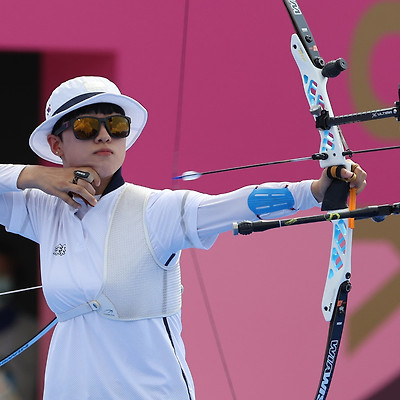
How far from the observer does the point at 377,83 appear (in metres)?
3.38

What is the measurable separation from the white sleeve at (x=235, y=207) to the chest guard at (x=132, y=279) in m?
0.14

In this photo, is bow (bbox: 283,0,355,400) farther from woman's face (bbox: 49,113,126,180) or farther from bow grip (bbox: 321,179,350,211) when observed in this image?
woman's face (bbox: 49,113,126,180)

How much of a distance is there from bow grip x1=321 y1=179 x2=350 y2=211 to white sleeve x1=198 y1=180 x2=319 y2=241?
0.04 m

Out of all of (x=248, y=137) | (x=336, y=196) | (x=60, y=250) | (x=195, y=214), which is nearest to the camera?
(x=336, y=196)

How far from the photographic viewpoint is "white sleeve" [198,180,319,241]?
167 cm

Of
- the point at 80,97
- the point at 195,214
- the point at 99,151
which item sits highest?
the point at 80,97

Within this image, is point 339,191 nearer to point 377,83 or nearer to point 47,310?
point 47,310

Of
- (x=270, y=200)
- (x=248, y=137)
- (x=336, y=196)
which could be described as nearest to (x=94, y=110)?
(x=270, y=200)

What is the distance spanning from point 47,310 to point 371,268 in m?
1.32

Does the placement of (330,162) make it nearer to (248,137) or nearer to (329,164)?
(329,164)

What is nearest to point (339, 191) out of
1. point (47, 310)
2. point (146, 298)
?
point (146, 298)

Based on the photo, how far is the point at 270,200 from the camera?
65.7 inches

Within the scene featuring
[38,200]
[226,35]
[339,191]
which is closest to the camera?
[339,191]

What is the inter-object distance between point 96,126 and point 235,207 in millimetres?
400
